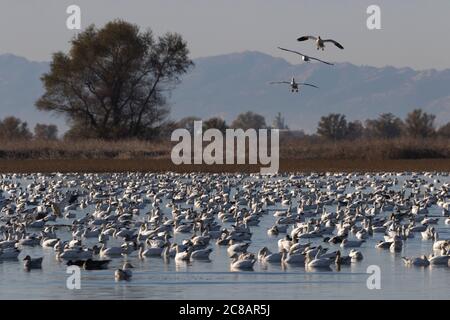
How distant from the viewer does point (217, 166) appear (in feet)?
212

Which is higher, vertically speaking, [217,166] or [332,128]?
[332,128]

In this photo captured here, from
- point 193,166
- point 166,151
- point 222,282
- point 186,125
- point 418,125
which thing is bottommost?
point 222,282

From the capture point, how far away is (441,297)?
18594 millimetres

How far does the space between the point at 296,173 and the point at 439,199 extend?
22181mm

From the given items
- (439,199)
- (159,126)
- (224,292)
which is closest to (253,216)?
(439,199)

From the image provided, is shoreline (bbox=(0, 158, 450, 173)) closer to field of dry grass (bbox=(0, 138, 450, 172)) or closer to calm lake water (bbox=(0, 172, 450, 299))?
field of dry grass (bbox=(0, 138, 450, 172))

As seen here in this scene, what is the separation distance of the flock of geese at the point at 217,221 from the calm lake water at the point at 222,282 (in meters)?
0.34

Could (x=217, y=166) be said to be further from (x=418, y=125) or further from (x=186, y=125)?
(x=186, y=125)

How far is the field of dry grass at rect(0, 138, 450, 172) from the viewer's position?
6350 centimetres

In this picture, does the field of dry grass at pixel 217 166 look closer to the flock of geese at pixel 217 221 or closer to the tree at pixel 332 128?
the flock of geese at pixel 217 221

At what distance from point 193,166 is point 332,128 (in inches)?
2639

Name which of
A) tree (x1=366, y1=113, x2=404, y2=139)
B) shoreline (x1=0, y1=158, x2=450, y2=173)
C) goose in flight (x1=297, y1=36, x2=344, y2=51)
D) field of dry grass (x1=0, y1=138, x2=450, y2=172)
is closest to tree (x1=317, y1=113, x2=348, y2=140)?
tree (x1=366, y1=113, x2=404, y2=139)

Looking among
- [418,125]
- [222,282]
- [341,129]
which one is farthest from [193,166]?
[341,129]

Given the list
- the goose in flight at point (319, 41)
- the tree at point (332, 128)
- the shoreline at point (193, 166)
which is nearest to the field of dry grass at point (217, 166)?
the shoreline at point (193, 166)
